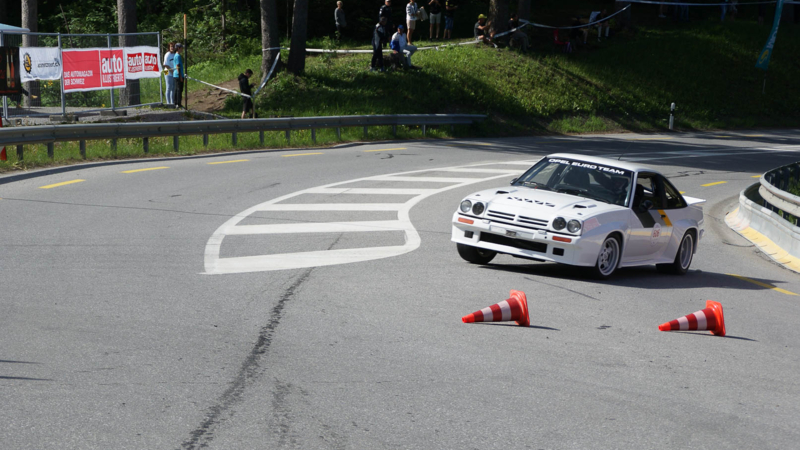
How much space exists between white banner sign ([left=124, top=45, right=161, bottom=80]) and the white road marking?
405 inches

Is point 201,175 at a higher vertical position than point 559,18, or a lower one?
lower

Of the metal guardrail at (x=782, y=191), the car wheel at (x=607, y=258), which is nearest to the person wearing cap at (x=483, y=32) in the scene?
the metal guardrail at (x=782, y=191)

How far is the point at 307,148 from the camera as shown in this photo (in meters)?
24.5

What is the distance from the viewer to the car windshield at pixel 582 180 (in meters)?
10.8

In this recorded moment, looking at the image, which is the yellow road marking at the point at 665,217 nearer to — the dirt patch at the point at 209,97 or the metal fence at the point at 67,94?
the metal fence at the point at 67,94

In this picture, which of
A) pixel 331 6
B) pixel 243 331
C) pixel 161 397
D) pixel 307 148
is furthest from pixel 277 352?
pixel 331 6

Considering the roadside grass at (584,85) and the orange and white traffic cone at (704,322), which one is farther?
the roadside grass at (584,85)

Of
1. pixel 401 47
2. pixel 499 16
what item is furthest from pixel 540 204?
pixel 499 16

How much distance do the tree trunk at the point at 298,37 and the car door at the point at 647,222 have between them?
21698 mm

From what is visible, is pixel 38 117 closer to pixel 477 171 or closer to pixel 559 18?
pixel 477 171

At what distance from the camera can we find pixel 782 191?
14.3m

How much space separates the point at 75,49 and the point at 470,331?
1909 cm

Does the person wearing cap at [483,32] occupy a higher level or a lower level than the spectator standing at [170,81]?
higher

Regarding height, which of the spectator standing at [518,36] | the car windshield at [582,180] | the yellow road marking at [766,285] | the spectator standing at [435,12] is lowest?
the yellow road marking at [766,285]
